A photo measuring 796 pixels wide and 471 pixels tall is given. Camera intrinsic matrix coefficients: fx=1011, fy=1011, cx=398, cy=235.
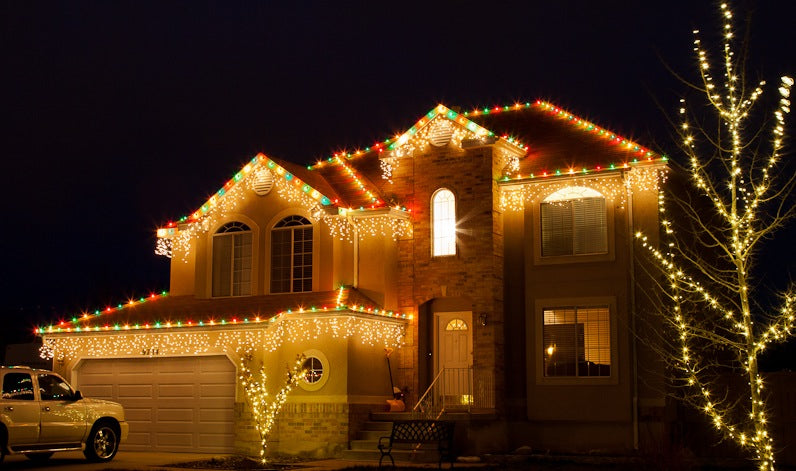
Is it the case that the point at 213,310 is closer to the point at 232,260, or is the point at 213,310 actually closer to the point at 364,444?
the point at 232,260

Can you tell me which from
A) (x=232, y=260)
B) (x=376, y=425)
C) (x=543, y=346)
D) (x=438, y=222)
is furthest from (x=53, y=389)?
(x=543, y=346)

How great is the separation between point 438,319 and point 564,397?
3.61m

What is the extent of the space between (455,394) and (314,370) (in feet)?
11.0

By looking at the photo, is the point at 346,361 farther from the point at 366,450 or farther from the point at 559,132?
the point at 559,132

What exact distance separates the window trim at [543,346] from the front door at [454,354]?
5.01 ft

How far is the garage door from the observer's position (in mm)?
22984

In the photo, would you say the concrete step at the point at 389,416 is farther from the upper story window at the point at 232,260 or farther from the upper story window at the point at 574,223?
the upper story window at the point at 232,260

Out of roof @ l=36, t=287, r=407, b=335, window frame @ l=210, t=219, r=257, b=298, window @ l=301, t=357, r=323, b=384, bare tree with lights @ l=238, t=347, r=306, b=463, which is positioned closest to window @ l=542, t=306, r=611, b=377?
roof @ l=36, t=287, r=407, b=335

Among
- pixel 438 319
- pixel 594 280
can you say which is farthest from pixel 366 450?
pixel 594 280

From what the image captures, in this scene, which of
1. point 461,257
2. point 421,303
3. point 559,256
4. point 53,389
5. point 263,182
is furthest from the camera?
point 263,182

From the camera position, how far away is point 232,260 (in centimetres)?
2488

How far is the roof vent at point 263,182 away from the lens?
24.5 m

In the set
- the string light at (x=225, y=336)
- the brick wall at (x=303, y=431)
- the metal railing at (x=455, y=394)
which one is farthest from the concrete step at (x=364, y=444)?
the string light at (x=225, y=336)

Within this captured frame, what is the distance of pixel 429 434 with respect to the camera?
63.3 feet
